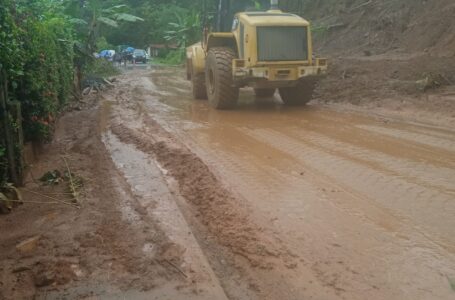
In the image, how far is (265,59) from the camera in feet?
39.5

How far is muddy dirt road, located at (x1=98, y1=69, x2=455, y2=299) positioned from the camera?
4039 mm

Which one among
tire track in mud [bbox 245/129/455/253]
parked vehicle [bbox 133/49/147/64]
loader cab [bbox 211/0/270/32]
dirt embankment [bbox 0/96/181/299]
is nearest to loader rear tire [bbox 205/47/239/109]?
loader cab [bbox 211/0/270/32]

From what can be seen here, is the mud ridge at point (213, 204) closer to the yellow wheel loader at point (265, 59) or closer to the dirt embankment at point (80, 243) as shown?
the dirt embankment at point (80, 243)

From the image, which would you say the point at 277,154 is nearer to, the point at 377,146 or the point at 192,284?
the point at 377,146

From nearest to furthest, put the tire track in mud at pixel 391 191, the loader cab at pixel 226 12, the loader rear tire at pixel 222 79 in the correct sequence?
the tire track in mud at pixel 391 191 < the loader rear tire at pixel 222 79 < the loader cab at pixel 226 12

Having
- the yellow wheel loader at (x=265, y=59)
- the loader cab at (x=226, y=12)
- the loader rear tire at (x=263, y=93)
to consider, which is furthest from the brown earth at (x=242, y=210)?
the loader cab at (x=226, y=12)

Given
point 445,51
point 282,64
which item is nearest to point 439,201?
point 282,64

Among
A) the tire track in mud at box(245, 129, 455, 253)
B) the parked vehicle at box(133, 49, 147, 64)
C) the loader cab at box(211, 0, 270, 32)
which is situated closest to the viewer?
the tire track in mud at box(245, 129, 455, 253)

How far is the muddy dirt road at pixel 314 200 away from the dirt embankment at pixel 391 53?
2.62 meters

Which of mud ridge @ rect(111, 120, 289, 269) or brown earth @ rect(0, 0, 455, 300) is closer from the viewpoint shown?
brown earth @ rect(0, 0, 455, 300)

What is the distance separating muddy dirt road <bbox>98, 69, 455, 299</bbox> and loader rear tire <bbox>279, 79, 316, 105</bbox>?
7.54 feet

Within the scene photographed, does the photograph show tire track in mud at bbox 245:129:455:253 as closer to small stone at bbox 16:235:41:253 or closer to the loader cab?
small stone at bbox 16:235:41:253

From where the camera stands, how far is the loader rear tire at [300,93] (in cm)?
1309

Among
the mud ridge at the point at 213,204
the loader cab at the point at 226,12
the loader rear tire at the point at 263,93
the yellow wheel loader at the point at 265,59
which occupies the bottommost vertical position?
the mud ridge at the point at 213,204
